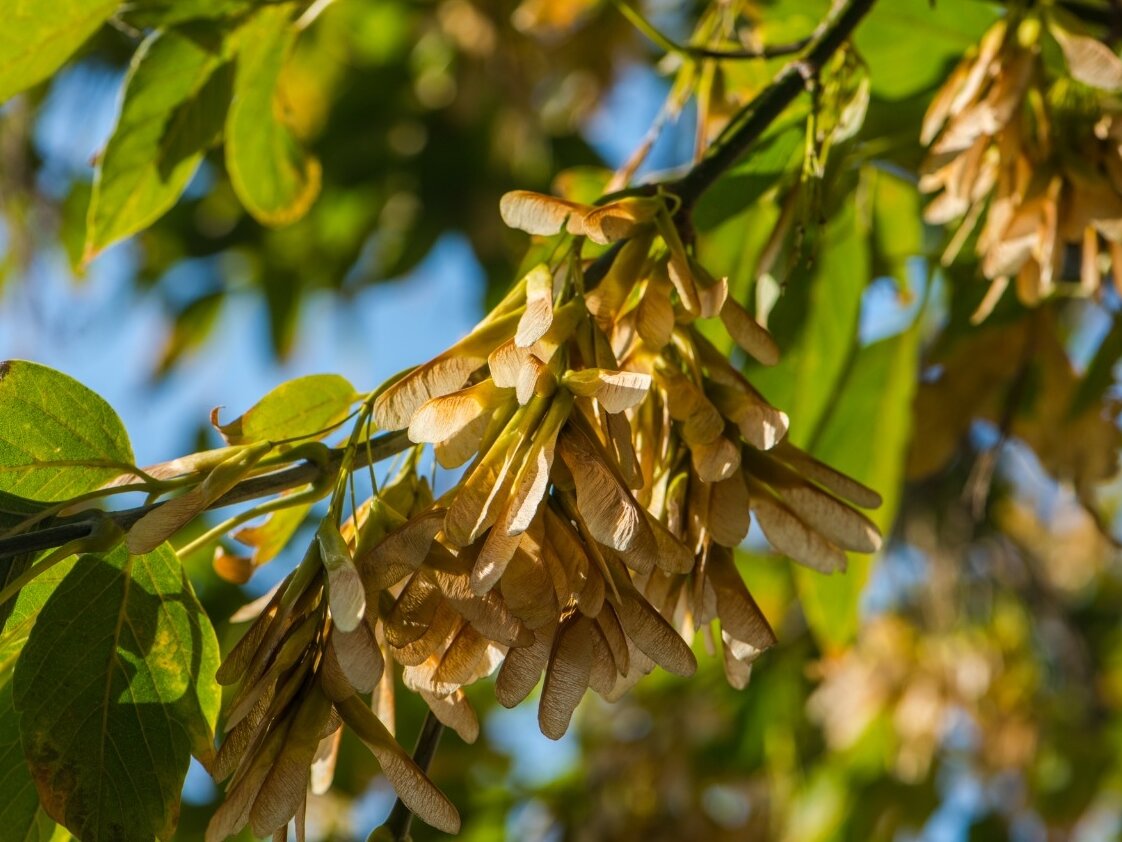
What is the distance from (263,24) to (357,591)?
68 centimetres

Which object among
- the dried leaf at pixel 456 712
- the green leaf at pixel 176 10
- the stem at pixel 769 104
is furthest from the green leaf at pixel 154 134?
the dried leaf at pixel 456 712

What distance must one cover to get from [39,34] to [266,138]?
0.77 ft

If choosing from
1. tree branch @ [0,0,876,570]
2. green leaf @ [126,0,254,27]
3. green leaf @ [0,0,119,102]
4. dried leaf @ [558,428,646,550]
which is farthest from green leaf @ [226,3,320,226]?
dried leaf @ [558,428,646,550]

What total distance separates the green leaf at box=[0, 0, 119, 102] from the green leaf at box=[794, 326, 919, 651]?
0.74 meters

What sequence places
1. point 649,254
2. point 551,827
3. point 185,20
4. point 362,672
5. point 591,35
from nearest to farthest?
point 362,672
point 649,254
point 185,20
point 551,827
point 591,35

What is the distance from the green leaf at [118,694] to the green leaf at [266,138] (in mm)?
547

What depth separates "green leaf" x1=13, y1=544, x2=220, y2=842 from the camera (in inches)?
25.2

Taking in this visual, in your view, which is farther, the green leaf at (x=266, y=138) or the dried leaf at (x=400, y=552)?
the green leaf at (x=266, y=138)

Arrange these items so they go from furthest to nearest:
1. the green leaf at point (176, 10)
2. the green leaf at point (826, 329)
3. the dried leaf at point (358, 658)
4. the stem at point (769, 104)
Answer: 1. the green leaf at point (826, 329)
2. the green leaf at point (176, 10)
3. the stem at point (769, 104)
4. the dried leaf at point (358, 658)

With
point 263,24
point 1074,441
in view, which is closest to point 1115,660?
point 1074,441

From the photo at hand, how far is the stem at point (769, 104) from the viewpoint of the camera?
75 cm

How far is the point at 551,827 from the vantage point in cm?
211

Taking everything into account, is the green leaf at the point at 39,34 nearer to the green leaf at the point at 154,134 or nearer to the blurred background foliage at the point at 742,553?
the green leaf at the point at 154,134

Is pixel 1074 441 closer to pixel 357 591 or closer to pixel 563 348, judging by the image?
pixel 563 348
